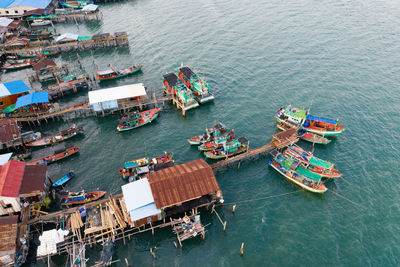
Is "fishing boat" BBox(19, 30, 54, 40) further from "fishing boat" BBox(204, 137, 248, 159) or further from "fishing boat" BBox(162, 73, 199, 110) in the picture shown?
"fishing boat" BBox(204, 137, 248, 159)

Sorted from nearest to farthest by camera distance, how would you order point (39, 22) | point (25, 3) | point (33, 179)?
point (33, 179), point (39, 22), point (25, 3)

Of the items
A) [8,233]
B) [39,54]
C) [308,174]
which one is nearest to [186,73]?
[308,174]

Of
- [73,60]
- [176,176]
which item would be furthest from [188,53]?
[176,176]

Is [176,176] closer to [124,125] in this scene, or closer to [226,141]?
[226,141]

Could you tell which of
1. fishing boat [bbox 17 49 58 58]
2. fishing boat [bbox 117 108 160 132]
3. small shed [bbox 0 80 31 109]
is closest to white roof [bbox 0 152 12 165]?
small shed [bbox 0 80 31 109]

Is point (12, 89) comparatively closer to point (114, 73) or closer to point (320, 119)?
point (114, 73)
